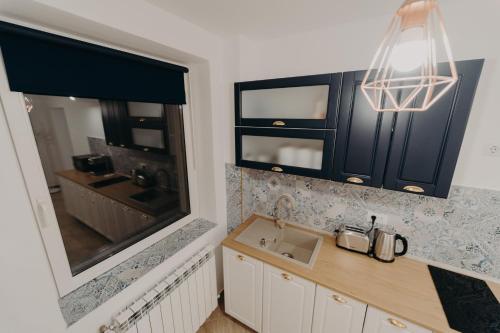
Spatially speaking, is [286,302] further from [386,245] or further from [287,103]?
[287,103]

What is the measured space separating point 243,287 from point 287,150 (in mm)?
1127

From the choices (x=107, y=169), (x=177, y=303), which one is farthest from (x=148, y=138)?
(x=177, y=303)

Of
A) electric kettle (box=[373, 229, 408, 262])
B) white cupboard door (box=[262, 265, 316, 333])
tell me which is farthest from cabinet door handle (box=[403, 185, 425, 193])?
white cupboard door (box=[262, 265, 316, 333])

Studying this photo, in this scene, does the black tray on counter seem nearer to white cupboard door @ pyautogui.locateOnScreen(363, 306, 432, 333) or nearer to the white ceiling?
white cupboard door @ pyautogui.locateOnScreen(363, 306, 432, 333)

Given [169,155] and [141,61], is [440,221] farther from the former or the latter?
[141,61]

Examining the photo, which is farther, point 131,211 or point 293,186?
point 293,186

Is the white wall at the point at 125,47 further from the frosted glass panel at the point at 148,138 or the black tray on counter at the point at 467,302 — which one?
the black tray on counter at the point at 467,302

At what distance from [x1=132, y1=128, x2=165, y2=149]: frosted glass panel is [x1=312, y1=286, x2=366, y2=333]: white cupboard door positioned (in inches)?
60.6

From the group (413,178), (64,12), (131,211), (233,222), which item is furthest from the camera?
(233,222)

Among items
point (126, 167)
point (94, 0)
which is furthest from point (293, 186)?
point (94, 0)

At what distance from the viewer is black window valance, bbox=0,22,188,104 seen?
2.92ft

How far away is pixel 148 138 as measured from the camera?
65.1 inches

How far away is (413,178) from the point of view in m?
1.18

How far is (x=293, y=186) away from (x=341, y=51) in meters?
1.08
